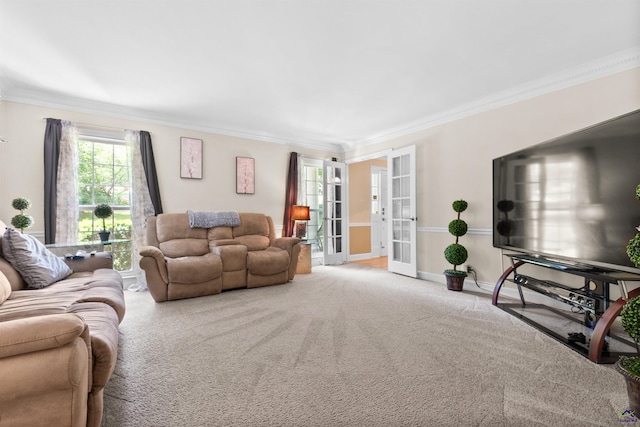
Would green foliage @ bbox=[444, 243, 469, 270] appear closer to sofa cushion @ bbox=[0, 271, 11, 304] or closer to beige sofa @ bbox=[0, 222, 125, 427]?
beige sofa @ bbox=[0, 222, 125, 427]

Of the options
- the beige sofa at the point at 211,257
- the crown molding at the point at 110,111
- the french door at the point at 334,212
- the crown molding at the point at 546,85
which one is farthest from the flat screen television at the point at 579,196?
the crown molding at the point at 110,111

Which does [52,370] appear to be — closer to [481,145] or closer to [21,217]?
[21,217]

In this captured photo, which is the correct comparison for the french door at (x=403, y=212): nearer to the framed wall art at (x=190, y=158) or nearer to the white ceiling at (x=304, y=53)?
the white ceiling at (x=304, y=53)

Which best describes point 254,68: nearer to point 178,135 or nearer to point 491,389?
point 178,135

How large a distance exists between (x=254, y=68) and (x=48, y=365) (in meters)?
2.84

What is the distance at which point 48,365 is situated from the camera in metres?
1.02

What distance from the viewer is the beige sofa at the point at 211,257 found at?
337 cm

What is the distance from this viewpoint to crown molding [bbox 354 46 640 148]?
2.75 metres

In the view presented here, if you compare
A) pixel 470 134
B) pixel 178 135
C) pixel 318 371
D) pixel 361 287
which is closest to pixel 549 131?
pixel 470 134

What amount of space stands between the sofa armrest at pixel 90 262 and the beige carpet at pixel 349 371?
0.58 meters

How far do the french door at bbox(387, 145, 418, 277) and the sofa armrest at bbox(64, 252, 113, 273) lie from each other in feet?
13.2

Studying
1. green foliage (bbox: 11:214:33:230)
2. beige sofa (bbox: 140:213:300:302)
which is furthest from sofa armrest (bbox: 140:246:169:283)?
green foliage (bbox: 11:214:33:230)

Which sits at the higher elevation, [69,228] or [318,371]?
[69,228]

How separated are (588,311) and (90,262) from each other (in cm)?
451
